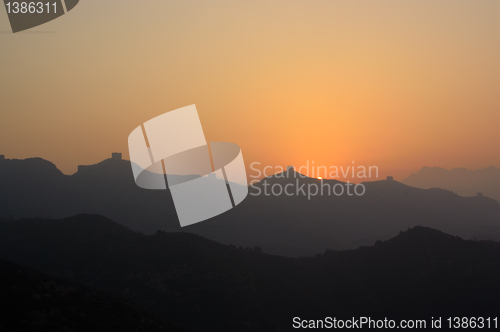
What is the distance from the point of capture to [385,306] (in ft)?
241

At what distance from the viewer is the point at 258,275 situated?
78.3 m

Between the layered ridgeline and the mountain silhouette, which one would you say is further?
the layered ridgeline

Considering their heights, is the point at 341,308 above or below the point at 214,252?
below

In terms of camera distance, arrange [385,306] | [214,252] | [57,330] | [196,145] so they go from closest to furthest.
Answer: [57,330], [196,145], [385,306], [214,252]

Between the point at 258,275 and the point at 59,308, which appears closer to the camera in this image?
the point at 59,308

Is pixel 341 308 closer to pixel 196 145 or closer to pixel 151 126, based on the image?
pixel 196 145

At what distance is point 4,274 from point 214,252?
44222mm

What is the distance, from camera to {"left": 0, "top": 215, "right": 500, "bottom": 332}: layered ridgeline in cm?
6769

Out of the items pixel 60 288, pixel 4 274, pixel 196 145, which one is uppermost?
pixel 196 145

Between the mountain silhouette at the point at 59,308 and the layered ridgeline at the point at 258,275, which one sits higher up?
the mountain silhouette at the point at 59,308

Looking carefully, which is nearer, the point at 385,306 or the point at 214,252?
the point at 385,306

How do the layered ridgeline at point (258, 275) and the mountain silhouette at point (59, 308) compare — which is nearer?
the mountain silhouette at point (59, 308)

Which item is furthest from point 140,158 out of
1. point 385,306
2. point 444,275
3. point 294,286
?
point 444,275

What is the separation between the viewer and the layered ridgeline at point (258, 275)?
6769 cm
